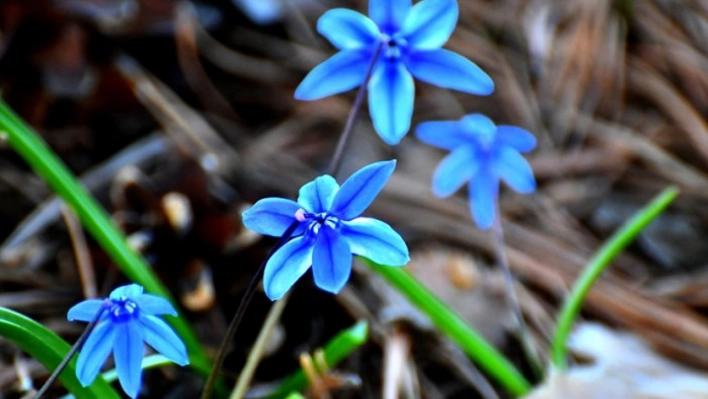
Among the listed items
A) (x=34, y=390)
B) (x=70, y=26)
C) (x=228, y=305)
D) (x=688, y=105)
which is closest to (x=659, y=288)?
(x=688, y=105)

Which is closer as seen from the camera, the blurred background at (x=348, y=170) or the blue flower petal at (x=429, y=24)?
the blue flower petal at (x=429, y=24)

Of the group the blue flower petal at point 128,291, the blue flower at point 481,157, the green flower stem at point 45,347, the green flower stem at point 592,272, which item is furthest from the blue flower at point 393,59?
the green flower stem at point 592,272

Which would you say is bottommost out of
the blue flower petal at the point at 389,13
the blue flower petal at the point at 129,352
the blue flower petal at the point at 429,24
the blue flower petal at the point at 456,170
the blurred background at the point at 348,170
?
the blue flower petal at the point at 129,352

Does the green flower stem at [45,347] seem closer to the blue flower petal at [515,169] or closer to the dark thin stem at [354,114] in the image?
the dark thin stem at [354,114]

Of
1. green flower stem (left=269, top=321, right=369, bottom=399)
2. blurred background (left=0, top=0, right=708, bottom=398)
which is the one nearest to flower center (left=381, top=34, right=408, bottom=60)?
green flower stem (left=269, top=321, right=369, bottom=399)

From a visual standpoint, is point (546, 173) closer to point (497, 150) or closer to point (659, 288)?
point (659, 288)

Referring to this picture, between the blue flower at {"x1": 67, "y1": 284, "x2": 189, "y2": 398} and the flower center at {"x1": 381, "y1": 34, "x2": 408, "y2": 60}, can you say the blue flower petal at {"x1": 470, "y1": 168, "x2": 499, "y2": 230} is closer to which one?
the flower center at {"x1": 381, "y1": 34, "x2": 408, "y2": 60}
